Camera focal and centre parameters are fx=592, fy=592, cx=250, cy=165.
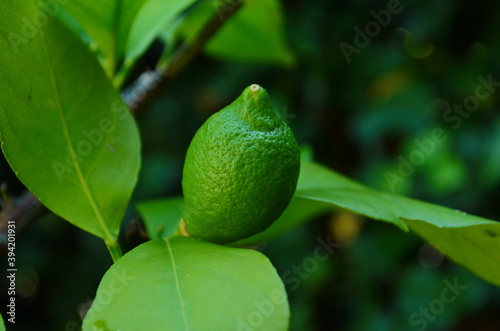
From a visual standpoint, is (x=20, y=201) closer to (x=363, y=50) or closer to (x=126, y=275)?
(x=126, y=275)

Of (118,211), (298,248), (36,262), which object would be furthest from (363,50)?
(118,211)

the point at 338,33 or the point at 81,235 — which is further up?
the point at 338,33

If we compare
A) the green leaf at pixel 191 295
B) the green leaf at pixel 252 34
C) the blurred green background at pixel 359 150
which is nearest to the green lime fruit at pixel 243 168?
the green leaf at pixel 191 295

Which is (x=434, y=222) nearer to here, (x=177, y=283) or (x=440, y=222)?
(x=440, y=222)

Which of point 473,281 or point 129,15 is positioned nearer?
point 129,15

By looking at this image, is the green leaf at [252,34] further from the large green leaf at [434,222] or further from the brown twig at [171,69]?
the large green leaf at [434,222]

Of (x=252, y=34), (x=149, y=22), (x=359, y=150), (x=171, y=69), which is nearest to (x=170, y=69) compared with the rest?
(x=171, y=69)
